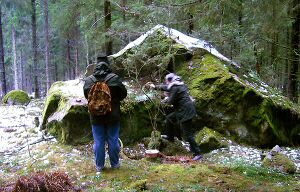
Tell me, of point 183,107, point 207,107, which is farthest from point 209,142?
point 183,107

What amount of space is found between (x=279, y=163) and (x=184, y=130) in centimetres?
224

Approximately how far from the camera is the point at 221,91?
9.45 meters

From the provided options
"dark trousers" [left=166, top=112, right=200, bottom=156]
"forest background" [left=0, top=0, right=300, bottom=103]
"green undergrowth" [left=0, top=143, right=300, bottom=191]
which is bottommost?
"green undergrowth" [left=0, top=143, right=300, bottom=191]

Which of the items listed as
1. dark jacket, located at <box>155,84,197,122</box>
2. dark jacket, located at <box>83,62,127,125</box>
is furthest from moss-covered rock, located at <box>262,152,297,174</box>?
dark jacket, located at <box>83,62,127,125</box>

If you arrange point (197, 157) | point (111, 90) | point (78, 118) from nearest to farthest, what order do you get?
point (111, 90) → point (197, 157) → point (78, 118)

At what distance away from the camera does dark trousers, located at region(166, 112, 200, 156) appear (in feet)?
25.7

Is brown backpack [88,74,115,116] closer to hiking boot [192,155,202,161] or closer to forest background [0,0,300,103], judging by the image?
forest background [0,0,300,103]

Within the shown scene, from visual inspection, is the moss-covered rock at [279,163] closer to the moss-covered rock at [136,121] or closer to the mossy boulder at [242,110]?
the mossy boulder at [242,110]

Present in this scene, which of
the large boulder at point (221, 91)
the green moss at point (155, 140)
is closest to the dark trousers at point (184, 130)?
the green moss at point (155, 140)

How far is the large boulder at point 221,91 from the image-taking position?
9.21 metres

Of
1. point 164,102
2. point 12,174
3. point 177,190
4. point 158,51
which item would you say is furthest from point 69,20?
point 177,190

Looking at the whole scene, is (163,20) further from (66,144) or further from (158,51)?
(66,144)

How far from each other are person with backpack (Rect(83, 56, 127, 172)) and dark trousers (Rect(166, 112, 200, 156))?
2.00 metres

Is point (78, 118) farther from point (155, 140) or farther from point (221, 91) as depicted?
point (221, 91)
